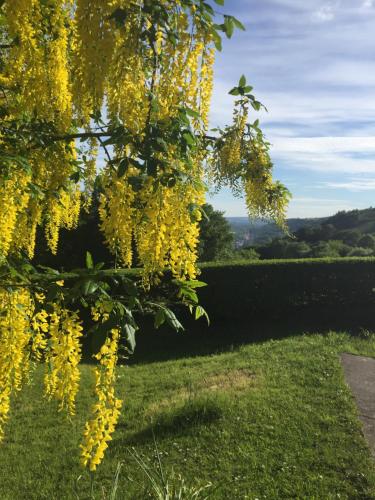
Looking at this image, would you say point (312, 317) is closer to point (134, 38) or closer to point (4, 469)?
point (4, 469)

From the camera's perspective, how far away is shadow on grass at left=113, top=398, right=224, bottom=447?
5791mm

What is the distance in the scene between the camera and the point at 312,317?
12.6 meters

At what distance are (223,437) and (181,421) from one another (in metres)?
0.70

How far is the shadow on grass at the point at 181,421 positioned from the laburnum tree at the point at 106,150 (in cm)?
294

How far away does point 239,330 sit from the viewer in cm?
1248

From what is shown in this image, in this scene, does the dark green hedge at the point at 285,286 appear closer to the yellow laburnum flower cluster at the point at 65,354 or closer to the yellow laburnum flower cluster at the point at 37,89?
the yellow laburnum flower cluster at the point at 37,89

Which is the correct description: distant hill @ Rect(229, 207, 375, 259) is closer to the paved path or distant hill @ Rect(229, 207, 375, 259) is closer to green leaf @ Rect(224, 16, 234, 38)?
the paved path

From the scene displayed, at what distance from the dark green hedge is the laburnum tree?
10077mm

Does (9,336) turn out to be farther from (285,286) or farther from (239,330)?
(285,286)

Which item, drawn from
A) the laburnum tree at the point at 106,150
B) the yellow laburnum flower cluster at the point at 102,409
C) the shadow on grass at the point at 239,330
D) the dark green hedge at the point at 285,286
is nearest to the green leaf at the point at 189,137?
the laburnum tree at the point at 106,150

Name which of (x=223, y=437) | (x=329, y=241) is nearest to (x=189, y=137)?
(x=223, y=437)

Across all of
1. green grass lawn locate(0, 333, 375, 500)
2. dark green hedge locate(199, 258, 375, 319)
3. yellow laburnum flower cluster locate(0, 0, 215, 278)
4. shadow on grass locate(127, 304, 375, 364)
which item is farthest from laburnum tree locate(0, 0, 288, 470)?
dark green hedge locate(199, 258, 375, 319)

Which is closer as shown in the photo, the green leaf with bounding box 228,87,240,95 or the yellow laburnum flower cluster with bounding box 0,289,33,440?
the yellow laburnum flower cluster with bounding box 0,289,33,440

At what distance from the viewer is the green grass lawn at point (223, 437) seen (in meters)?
4.70
